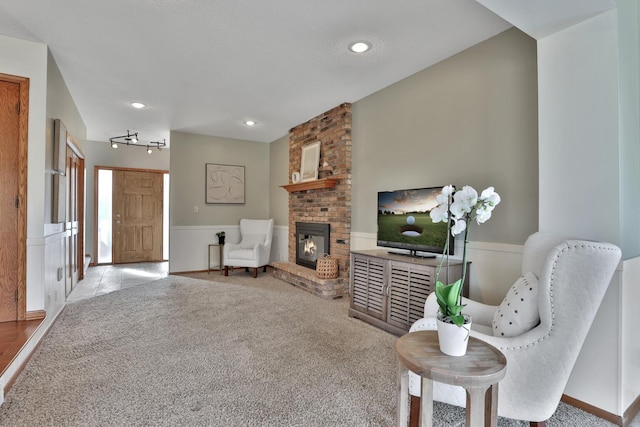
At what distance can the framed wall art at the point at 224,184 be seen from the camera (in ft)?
19.6

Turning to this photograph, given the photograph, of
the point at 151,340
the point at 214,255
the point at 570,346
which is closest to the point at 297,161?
the point at 214,255

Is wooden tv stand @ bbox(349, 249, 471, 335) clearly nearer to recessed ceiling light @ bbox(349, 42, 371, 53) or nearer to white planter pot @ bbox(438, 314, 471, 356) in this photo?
white planter pot @ bbox(438, 314, 471, 356)

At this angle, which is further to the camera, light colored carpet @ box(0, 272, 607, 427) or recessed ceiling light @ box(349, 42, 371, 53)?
recessed ceiling light @ box(349, 42, 371, 53)

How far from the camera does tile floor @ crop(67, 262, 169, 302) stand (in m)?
4.43

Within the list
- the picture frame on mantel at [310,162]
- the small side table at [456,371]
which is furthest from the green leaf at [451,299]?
the picture frame on mantel at [310,162]

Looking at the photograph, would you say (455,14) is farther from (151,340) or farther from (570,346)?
(151,340)

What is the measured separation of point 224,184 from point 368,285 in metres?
3.88

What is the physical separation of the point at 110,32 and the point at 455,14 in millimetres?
2647

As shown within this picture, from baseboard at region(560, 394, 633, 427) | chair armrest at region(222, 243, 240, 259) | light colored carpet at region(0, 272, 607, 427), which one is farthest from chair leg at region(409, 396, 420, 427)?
chair armrest at region(222, 243, 240, 259)

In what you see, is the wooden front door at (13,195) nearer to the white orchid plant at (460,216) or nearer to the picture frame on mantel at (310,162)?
the picture frame on mantel at (310,162)

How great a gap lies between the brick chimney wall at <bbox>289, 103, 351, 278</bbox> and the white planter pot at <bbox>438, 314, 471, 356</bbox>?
2.93 m

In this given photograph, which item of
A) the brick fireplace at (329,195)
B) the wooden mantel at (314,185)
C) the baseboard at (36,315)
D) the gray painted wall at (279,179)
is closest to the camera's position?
the baseboard at (36,315)

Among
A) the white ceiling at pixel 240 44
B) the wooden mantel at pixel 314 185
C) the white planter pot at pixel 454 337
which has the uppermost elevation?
the white ceiling at pixel 240 44

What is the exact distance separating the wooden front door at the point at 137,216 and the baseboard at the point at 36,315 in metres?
4.24
